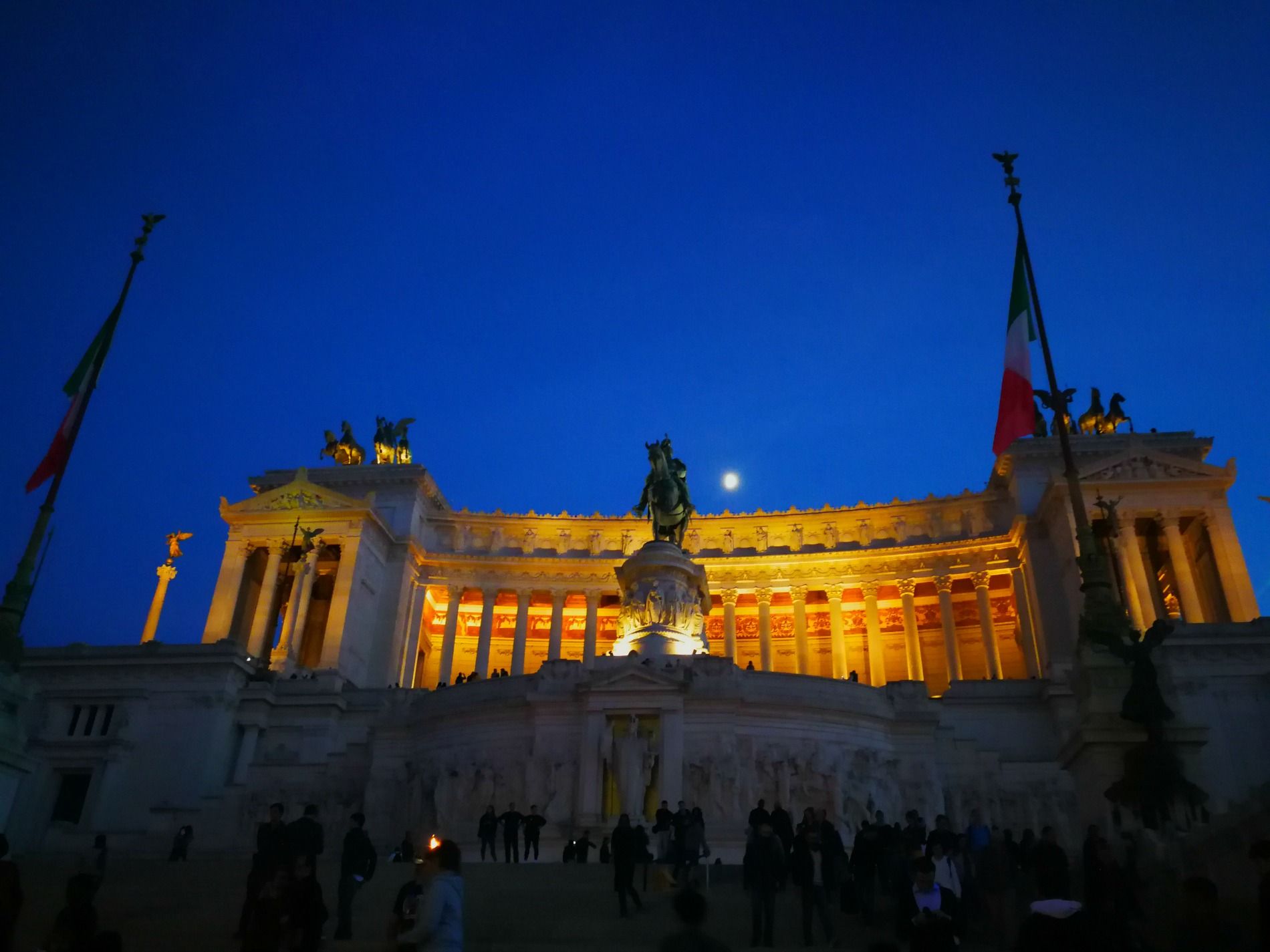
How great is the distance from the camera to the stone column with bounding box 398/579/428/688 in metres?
62.2

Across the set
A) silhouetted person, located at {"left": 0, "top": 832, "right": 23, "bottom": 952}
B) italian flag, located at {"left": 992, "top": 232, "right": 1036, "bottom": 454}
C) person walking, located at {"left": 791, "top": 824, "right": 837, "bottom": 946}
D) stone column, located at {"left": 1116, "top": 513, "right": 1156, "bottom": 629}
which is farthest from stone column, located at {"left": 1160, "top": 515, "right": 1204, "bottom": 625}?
silhouetted person, located at {"left": 0, "top": 832, "right": 23, "bottom": 952}

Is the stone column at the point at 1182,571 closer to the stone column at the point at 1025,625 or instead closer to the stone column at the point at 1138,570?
the stone column at the point at 1138,570

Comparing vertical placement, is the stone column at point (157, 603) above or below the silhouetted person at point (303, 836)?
above

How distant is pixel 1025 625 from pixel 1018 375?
39825 mm

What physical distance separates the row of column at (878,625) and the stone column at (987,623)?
4 cm

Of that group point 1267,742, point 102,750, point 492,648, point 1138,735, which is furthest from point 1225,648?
point 492,648

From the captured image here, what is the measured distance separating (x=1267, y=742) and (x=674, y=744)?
950 inches

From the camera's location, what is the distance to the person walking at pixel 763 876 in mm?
14227

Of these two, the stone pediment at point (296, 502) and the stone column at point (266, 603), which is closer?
the stone column at point (266, 603)

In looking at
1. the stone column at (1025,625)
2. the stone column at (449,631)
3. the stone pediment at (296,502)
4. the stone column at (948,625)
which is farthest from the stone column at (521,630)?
the stone column at (1025,625)

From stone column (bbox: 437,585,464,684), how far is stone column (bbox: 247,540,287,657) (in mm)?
10657

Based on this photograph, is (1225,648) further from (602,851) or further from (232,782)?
(232,782)

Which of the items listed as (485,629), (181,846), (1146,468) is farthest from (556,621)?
(181,846)

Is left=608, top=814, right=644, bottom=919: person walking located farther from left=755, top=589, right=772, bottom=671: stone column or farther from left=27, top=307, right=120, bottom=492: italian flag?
left=755, top=589, right=772, bottom=671: stone column
